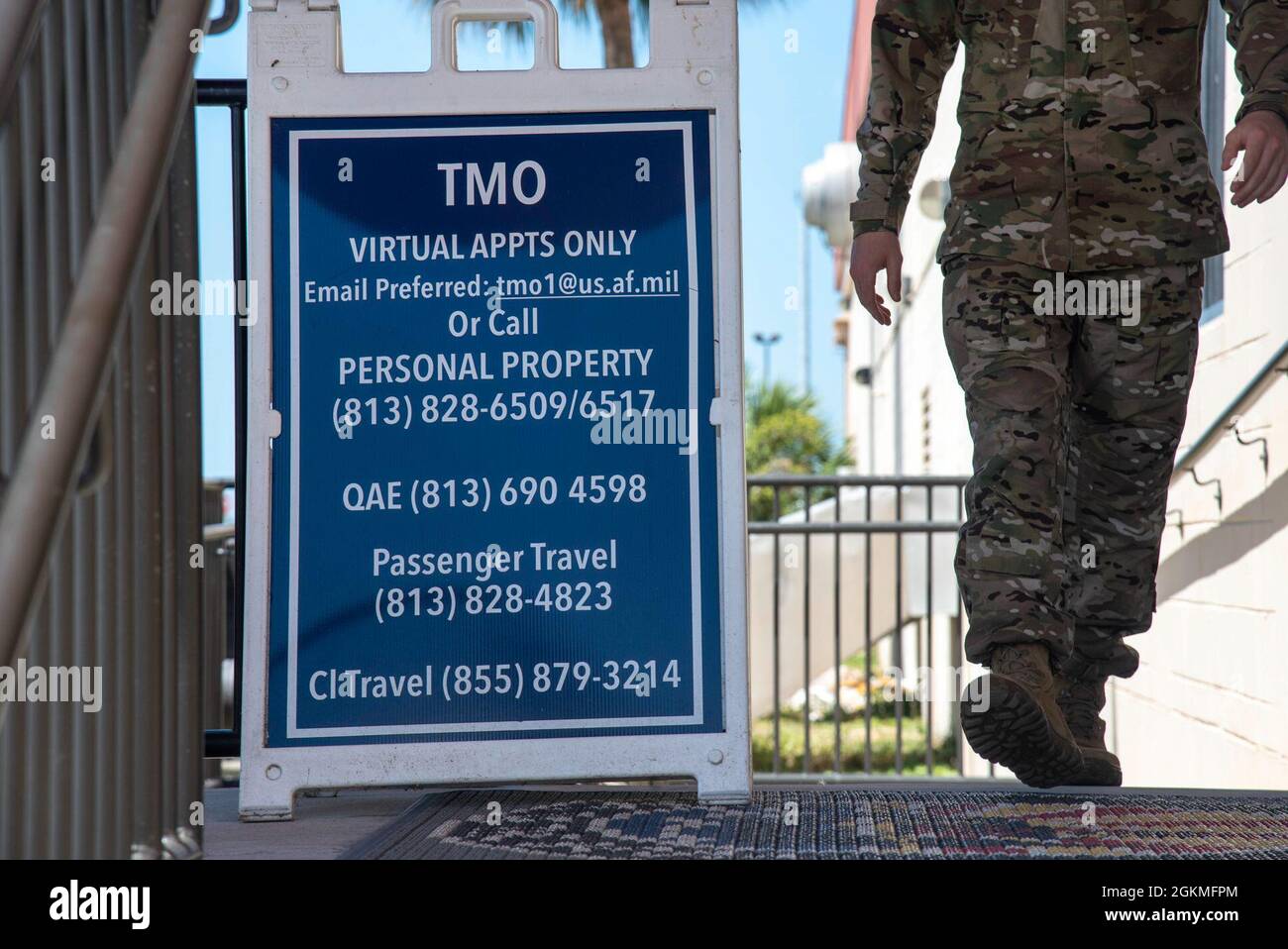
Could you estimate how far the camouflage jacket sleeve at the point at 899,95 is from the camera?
298 centimetres

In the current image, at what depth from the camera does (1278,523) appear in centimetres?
411

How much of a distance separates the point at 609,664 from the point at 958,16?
160 centimetres

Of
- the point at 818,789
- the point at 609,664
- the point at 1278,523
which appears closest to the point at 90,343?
the point at 609,664

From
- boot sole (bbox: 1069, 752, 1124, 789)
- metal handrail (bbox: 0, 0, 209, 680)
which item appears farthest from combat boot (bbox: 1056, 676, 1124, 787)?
metal handrail (bbox: 0, 0, 209, 680)

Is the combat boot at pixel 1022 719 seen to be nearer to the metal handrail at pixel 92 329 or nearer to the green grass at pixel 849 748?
the metal handrail at pixel 92 329

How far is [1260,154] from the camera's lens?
2693 mm

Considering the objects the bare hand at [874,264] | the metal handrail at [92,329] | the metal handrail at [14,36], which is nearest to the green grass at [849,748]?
the bare hand at [874,264]

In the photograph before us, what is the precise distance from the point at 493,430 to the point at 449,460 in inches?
4.1

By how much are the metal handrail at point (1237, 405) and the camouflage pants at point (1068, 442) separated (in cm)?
123

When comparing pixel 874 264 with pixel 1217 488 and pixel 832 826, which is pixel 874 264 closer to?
pixel 832 826

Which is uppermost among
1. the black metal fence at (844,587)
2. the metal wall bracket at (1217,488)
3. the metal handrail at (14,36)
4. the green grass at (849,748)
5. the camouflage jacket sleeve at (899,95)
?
the camouflage jacket sleeve at (899,95)

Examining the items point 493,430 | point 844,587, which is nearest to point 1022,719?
point 493,430

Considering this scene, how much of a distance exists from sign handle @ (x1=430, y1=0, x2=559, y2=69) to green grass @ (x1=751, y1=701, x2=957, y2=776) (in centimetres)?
710

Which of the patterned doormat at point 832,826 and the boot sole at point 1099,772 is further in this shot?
the boot sole at point 1099,772
